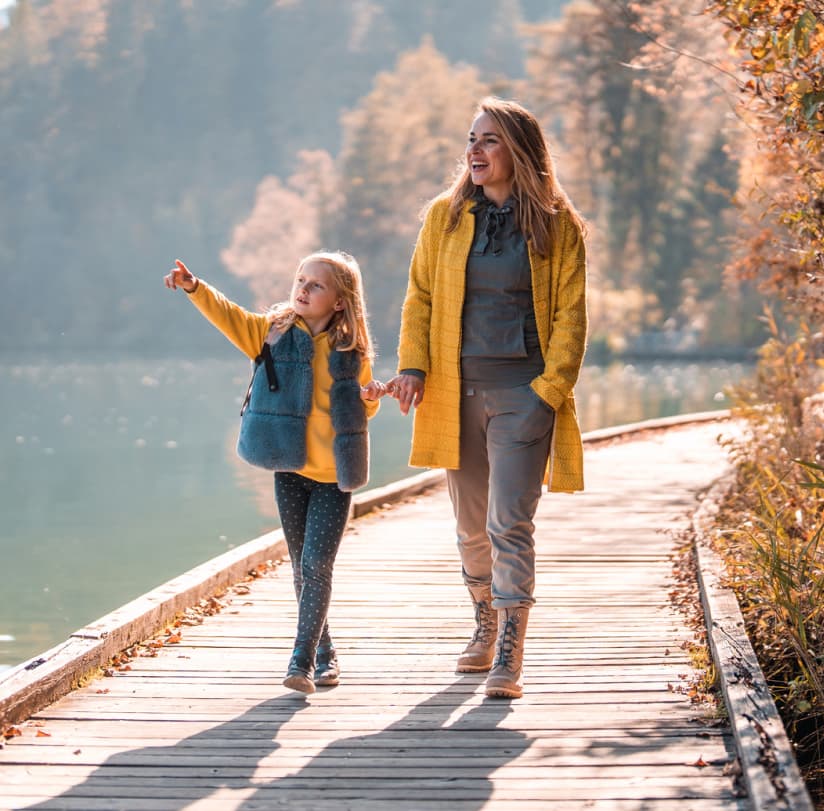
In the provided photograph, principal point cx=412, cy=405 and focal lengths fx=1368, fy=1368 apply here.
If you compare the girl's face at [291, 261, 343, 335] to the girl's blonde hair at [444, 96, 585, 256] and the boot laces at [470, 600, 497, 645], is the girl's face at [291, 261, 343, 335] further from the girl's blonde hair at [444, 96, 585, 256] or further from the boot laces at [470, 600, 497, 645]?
the boot laces at [470, 600, 497, 645]

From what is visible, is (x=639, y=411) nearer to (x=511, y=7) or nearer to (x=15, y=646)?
(x=15, y=646)

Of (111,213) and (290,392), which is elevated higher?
(111,213)

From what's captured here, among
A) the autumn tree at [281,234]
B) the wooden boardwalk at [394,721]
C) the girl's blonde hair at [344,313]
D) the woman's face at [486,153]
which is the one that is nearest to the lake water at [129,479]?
the wooden boardwalk at [394,721]

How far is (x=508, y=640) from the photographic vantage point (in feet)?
13.9

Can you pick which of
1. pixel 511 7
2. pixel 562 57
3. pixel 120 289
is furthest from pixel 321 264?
pixel 511 7

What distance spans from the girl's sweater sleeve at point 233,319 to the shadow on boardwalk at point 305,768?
1177mm

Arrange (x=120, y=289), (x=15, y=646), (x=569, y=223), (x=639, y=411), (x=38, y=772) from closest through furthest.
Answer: (x=38, y=772) < (x=569, y=223) < (x=15, y=646) < (x=639, y=411) < (x=120, y=289)

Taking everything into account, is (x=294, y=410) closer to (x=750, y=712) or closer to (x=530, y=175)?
(x=530, y=175)

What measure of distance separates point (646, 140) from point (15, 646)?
129 feet

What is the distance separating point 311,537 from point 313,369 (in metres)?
0.54

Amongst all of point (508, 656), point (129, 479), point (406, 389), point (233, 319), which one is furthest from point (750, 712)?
point (129, 479)

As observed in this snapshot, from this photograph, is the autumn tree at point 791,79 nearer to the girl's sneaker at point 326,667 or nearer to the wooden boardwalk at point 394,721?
→ the wooden boardwalk at point 394,721

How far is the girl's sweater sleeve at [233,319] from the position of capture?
4.26 meters

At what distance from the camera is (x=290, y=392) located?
14.4ft
